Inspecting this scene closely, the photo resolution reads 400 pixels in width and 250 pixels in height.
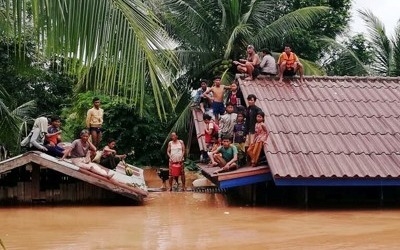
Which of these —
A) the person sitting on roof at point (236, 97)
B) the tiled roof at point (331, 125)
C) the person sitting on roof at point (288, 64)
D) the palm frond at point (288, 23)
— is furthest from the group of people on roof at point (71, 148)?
the palm frond at point (288, 23)

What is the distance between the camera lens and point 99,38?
407 cm

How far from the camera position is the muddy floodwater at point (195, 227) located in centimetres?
845

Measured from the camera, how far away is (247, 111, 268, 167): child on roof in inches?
455

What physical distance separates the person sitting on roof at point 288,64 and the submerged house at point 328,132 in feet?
0.71

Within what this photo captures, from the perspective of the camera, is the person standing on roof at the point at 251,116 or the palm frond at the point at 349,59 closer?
the person standing on roof at the point at 251,116

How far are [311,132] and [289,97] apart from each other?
150 cm

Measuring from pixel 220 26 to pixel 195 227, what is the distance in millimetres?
11769

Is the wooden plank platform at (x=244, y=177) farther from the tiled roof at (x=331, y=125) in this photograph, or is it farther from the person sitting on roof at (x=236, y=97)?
the person sitting on roof at (x=236, y=97)

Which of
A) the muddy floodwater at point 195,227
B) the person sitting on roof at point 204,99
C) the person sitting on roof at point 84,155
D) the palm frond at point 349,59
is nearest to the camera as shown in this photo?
the muddy floodwater at point 195,227

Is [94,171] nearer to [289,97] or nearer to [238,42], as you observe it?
[289,97]

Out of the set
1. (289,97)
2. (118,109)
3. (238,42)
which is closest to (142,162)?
(118,109)

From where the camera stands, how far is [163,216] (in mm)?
11031

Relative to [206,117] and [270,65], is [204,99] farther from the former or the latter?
[270,65]

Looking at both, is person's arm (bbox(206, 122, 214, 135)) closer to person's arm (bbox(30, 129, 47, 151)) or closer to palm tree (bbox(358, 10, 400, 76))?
person's arm (bbox(30, 129, 47, 151))
